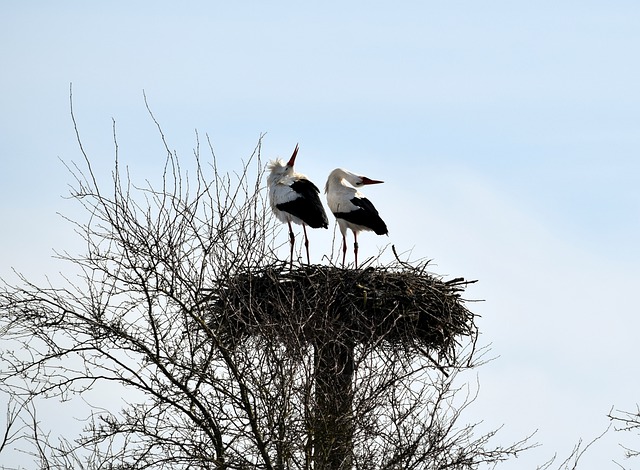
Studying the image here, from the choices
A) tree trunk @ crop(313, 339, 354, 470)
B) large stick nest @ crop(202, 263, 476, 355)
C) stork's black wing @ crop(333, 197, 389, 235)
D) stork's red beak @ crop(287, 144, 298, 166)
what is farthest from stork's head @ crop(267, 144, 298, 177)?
tree trunk @ crop(313, 339, 354, 470)

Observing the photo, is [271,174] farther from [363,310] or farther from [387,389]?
[387,389]

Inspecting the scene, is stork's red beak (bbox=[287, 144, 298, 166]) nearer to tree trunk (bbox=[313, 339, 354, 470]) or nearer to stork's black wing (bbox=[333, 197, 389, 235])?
stork's black wing (bbox=[333, 197, 389, 235])

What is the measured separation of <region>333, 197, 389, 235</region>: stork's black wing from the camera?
47.8ft

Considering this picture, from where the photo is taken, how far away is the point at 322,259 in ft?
41.3

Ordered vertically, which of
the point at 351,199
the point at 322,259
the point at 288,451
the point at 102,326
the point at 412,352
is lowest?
the point at 288,451

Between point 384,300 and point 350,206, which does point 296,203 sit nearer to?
point 350,206

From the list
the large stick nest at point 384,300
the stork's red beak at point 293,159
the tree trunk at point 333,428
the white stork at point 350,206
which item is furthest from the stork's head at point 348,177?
the tree trunk at point 333,428

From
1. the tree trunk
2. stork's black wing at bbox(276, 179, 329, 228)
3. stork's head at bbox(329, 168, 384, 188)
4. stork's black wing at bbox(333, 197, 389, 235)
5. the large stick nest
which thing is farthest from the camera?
stork's head at bbox(329, 168, 384, 188)

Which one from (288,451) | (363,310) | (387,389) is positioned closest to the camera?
(288,451)

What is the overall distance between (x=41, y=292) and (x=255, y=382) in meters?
1.78

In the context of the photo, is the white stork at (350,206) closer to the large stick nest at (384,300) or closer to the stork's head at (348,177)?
the stork's head at (348,177)

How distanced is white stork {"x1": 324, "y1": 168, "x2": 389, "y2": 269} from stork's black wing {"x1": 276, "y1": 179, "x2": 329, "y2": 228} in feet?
0.88

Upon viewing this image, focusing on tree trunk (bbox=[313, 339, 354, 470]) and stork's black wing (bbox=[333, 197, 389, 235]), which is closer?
tree trunk (bbox=[313, 339, 354, 470])

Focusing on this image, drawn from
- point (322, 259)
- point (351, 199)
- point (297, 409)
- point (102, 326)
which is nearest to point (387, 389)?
point (297, 409)
